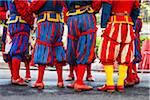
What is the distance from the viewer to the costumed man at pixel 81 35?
689 centimetres

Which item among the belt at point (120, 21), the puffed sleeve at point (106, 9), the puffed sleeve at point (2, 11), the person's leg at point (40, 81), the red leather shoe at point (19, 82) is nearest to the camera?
the puffed sleeve at point (106, 9)

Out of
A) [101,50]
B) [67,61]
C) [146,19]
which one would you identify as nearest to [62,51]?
[67,61]

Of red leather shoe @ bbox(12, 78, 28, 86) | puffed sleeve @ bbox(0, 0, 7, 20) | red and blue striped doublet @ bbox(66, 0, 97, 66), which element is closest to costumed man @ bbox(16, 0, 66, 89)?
red and blue striped doublet @ bbox(66, 0, 97, 66)

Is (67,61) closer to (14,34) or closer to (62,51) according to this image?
(62,51)

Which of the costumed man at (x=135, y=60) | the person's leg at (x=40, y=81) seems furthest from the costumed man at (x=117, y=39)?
the person's leg at (x=40, y=81)

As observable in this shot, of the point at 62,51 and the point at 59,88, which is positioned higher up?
the point at 62,51

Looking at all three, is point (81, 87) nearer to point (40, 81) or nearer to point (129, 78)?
point (40, 81)

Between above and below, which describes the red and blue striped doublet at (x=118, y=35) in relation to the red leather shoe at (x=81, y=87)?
above

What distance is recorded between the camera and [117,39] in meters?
6.86

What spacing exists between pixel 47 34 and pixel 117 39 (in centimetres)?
98

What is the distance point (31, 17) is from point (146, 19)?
55.5ft

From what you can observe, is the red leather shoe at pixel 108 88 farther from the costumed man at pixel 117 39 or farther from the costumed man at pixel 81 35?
the costumed man at pixel 81 35

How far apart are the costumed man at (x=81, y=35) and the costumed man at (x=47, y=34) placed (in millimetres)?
230

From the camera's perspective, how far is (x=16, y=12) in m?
7.45
